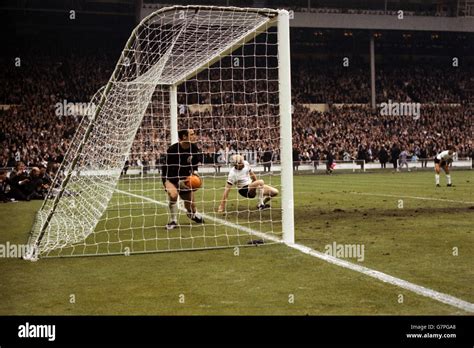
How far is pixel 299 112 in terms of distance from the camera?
44188 mm

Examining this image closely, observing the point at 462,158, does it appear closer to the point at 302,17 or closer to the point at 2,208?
the point at 302,17

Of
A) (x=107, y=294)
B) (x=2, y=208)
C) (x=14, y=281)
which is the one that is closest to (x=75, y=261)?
(x=14, y=281)

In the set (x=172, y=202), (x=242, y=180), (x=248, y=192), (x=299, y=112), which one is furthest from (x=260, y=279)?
(x=299, y=112)

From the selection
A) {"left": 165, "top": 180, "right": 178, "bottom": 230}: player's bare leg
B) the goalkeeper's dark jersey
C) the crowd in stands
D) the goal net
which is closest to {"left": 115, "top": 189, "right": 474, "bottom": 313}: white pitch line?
the goal net

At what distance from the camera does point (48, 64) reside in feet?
144

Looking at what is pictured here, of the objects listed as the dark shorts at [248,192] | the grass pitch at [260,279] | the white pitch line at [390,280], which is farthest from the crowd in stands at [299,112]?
the white pitch line at [390,280]

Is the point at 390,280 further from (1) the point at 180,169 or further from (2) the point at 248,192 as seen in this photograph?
(2) the point at 248,192

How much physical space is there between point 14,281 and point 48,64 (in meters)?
39.7

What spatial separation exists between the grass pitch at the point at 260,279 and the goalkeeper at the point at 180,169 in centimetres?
Answer: 214

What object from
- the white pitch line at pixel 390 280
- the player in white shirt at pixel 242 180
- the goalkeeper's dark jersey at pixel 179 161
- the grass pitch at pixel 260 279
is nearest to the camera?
Answer: the white pitch line at pixel 390 280

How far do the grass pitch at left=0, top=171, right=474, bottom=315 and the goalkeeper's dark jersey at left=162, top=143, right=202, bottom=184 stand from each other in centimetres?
227

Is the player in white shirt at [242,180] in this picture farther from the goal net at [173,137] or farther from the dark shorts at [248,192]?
the goal net at [173,137]

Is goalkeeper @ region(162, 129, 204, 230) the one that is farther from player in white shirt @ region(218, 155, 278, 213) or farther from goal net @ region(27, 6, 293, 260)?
player in white shirt @ region(218, 155, 278, 213)

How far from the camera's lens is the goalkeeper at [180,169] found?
34.7ft
